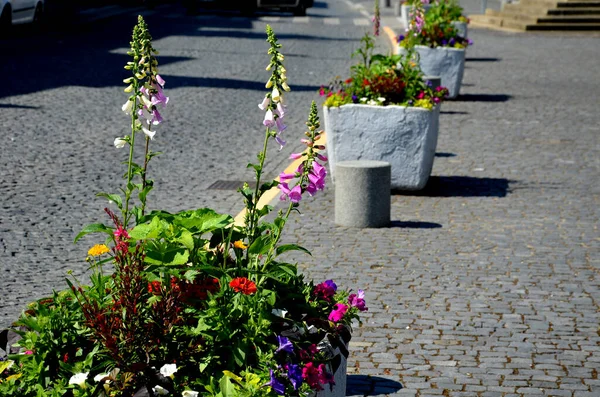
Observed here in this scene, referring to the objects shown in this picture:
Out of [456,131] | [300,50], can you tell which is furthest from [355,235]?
[300,50]

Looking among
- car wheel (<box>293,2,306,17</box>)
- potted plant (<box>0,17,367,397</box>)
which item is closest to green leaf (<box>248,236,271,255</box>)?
potted plant (<box>0,17,367,397</box>)

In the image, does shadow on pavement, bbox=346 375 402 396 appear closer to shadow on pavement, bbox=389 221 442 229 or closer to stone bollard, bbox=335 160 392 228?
stone bollard, bbox=335 160 392 228

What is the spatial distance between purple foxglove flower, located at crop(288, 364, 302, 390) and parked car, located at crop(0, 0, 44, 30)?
923 inches

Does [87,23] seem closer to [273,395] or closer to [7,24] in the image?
[7,24]

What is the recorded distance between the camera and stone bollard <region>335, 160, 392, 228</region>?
29.2ft

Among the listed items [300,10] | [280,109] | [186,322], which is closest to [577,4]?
[300,10]

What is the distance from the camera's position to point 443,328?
21.0ft

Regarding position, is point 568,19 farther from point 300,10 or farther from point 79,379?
point 79,379

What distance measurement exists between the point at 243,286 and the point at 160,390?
0.48 m

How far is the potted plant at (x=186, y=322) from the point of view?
3.65m

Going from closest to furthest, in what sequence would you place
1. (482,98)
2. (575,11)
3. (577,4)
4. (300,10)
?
(482,98) < (575,11) < (577,4) < (300,10)

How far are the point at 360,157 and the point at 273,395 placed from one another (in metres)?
6.83

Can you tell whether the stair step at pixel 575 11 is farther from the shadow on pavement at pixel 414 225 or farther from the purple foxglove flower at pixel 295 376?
the purple foxglove flower at pixel 295 376

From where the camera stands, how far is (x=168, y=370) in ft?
11.8
